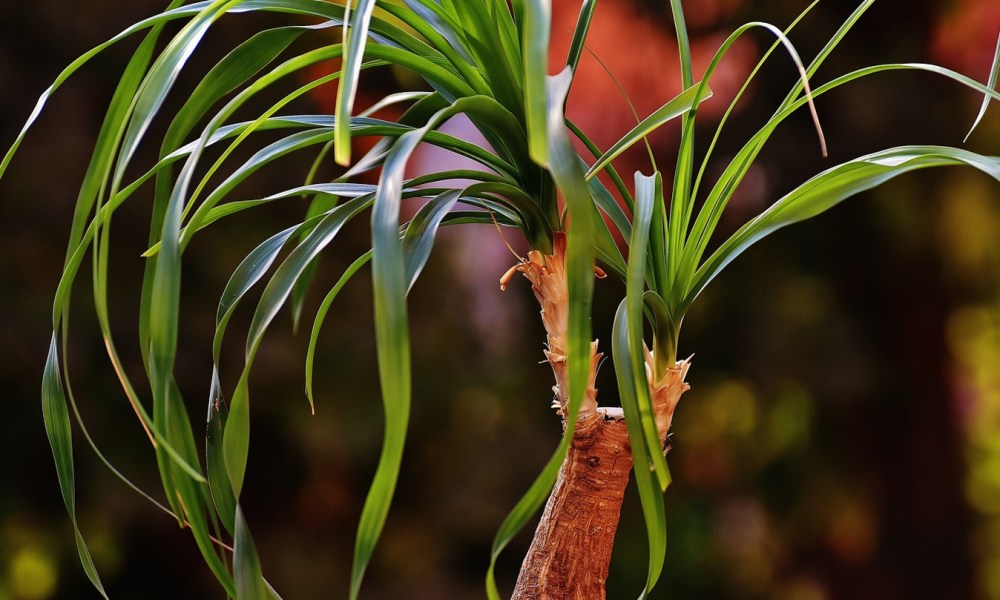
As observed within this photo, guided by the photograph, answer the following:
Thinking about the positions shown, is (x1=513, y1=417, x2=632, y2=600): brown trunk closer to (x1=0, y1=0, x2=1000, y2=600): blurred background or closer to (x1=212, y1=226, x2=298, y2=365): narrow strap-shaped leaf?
(x1=212, y1=226, x2=298, y2=365): narrow strap-shaped leaf

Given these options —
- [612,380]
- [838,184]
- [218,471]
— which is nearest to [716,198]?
[838,184]

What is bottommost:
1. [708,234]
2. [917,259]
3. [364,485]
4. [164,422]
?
[364,485]

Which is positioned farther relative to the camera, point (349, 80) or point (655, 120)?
point (655, 120)

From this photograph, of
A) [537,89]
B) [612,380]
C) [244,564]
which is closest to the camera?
[537,89]

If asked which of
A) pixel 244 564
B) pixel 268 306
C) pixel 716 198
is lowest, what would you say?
pixel 244 564

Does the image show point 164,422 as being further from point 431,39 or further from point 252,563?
point 431,39

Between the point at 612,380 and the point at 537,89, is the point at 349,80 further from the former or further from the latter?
the point at 612,380

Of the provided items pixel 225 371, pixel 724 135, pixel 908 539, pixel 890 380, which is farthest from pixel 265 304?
pixel 908 539
